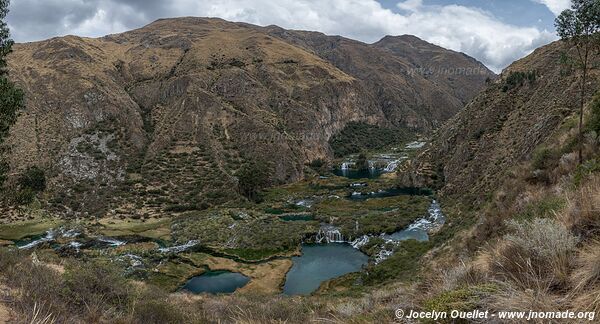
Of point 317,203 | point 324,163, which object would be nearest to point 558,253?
point 317,203

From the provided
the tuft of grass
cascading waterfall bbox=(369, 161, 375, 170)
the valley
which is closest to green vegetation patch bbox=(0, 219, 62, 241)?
the valley

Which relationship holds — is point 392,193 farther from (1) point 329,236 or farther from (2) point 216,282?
(2) point 216,282

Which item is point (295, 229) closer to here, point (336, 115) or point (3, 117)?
point (3, 117)

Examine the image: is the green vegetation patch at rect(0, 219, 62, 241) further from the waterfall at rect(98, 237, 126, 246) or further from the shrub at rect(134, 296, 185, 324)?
the shrub at rect(134, 296, 185, 324)

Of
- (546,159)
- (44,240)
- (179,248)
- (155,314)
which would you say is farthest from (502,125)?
(44,240)

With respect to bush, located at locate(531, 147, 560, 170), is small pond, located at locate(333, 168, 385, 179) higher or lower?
lower

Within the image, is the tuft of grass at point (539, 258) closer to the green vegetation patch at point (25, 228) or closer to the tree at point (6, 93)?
the tree at point (6, 93)
